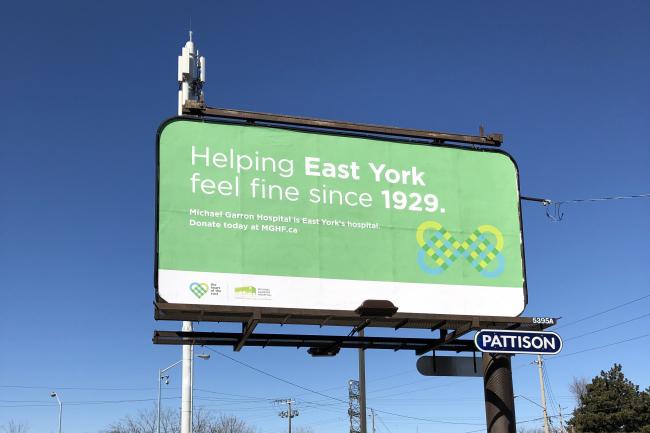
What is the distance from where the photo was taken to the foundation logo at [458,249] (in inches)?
550

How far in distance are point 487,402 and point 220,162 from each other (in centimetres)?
623

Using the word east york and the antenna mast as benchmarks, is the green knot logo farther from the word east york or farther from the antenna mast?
the antenna mast

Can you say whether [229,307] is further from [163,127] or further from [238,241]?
[163,127]

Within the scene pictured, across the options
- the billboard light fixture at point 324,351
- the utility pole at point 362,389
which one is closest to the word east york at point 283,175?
the billboard light fixture at point 324,351

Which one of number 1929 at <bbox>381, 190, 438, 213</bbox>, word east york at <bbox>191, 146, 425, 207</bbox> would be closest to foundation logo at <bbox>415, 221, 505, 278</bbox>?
number 1929 at <bbox>381, 190, 438, 213</bbox>

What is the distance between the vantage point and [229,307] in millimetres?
12422

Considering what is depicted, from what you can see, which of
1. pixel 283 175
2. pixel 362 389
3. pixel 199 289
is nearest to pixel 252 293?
pixel 199 289

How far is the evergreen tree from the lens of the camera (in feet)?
192

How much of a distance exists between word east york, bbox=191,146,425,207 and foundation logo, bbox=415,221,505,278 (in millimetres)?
950

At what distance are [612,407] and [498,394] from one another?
165 feet

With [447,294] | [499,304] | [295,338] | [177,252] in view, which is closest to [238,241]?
[177,252]

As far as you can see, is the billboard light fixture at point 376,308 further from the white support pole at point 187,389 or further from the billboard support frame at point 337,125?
the white support pole at point 187,389

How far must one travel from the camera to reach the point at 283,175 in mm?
13547

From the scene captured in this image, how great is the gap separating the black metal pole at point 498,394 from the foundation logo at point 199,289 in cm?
501
